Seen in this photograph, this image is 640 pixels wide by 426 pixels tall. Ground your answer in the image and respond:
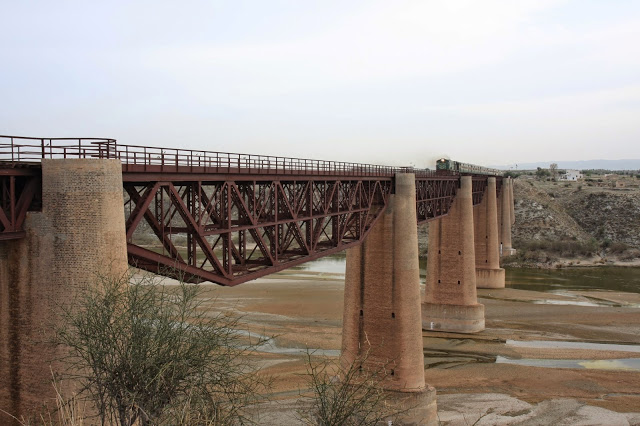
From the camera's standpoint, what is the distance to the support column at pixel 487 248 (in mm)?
59281

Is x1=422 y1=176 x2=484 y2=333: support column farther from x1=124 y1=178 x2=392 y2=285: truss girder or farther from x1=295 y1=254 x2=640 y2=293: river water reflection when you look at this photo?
x1=295 y1=254 x2=640 y2=293: river water reflection

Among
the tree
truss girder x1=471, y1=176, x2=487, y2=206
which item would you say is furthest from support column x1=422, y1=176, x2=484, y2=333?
the tree

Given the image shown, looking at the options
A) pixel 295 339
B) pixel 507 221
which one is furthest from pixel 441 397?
pixel 507 221

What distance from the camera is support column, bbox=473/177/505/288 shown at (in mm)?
59281

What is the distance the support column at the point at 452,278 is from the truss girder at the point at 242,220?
1599cm

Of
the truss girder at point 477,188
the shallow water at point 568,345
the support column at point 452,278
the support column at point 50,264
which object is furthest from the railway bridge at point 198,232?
the truss girder at point 477,188

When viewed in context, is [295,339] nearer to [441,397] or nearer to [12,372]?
[441,397]

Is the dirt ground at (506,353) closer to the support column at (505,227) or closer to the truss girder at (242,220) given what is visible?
the truss girder at (242,220)

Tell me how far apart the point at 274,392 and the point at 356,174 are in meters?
10.9

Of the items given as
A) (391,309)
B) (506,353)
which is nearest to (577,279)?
(506,353)

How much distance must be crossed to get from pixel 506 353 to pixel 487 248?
2430cm

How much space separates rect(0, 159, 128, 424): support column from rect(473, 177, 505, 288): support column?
50619 mm

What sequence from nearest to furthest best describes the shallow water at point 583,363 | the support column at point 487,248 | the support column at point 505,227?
1. the shallow water at point 583,363
2. the support column at point 487,248
3. the support column at point 505,227

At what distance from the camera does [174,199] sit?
15.4 m
